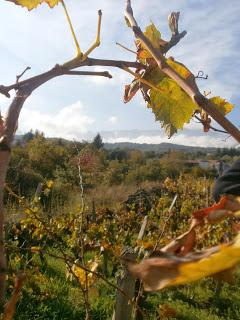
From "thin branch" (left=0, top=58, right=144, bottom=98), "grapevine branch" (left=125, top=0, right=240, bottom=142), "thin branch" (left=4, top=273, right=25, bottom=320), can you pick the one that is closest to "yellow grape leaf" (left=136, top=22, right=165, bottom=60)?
"thin branch" (left=0, top=58, right=144, bottom=98)

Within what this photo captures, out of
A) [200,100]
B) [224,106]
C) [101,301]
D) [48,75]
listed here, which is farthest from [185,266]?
[101,301]

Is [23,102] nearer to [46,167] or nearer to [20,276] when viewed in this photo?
[20,276]

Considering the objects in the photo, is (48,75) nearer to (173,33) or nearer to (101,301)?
(173,33)

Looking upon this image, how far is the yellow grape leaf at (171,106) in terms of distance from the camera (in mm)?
717

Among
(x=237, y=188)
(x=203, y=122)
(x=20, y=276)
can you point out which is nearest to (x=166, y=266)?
(x=20, y=276)

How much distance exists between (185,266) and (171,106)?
571 millimetres

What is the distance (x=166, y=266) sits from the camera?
0.20 meters

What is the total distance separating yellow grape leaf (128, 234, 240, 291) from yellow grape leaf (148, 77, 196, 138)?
53cm

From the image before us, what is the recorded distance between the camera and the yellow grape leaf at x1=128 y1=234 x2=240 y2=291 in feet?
0.63

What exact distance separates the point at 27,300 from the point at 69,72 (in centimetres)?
374

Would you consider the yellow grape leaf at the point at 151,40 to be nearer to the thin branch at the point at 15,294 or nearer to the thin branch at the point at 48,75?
the thin branch at the point at 48,75

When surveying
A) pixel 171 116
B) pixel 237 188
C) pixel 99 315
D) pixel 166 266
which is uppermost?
pixel 171 116

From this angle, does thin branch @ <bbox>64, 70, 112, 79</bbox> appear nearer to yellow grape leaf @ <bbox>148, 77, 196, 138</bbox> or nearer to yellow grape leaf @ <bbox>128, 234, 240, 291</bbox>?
yellow grape leaf @ <bbox>148, 77, 196, 138</bbox>

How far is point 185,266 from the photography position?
7.8 inches
